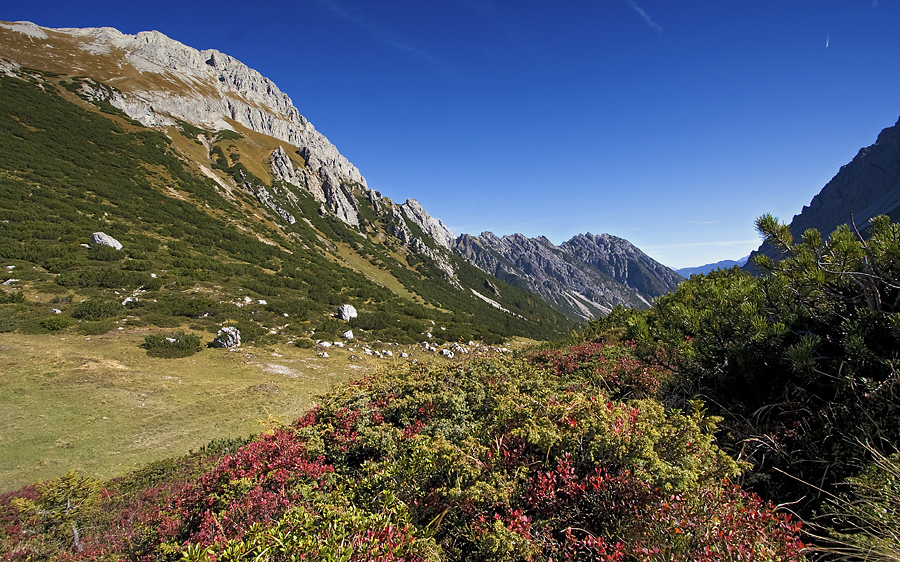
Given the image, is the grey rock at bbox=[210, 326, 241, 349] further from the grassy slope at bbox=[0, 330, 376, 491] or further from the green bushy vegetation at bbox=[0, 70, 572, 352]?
the green bushy vegetation at bbox=[0, 70, 572, 352]

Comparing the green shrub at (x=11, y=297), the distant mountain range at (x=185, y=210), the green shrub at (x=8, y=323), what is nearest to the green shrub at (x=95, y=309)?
the distant mountain range at (x=185, y=210)

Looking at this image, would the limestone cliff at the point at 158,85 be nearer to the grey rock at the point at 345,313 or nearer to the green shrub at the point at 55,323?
the grey rock at the point at 345,313

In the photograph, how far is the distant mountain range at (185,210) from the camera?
2020cm

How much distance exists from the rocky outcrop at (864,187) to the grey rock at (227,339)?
15201cm

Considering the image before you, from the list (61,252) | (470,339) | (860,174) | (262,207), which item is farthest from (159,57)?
(860,174)

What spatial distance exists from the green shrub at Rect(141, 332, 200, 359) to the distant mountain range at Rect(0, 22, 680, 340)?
8.01ft

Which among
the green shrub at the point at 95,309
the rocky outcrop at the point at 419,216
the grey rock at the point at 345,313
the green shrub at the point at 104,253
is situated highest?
the rocky outcrop at the point at 419,216

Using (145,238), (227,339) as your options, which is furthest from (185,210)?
(227,339)

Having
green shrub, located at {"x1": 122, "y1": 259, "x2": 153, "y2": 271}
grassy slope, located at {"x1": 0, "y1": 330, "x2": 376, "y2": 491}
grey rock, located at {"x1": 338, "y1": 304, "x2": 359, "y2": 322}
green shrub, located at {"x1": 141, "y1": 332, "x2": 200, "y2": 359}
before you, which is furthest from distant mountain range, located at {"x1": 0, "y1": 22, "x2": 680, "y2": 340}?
grassy slope, located at {"x1": 0, "y1": 330, "x2": 376, "y2": 491}

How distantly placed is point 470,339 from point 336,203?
54191mm

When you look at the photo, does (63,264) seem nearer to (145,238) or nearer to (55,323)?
(145,238)

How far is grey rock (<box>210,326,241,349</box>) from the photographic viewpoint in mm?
14852

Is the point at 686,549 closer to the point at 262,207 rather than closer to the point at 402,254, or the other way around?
the point at 262,207

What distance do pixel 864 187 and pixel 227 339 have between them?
190470mm
